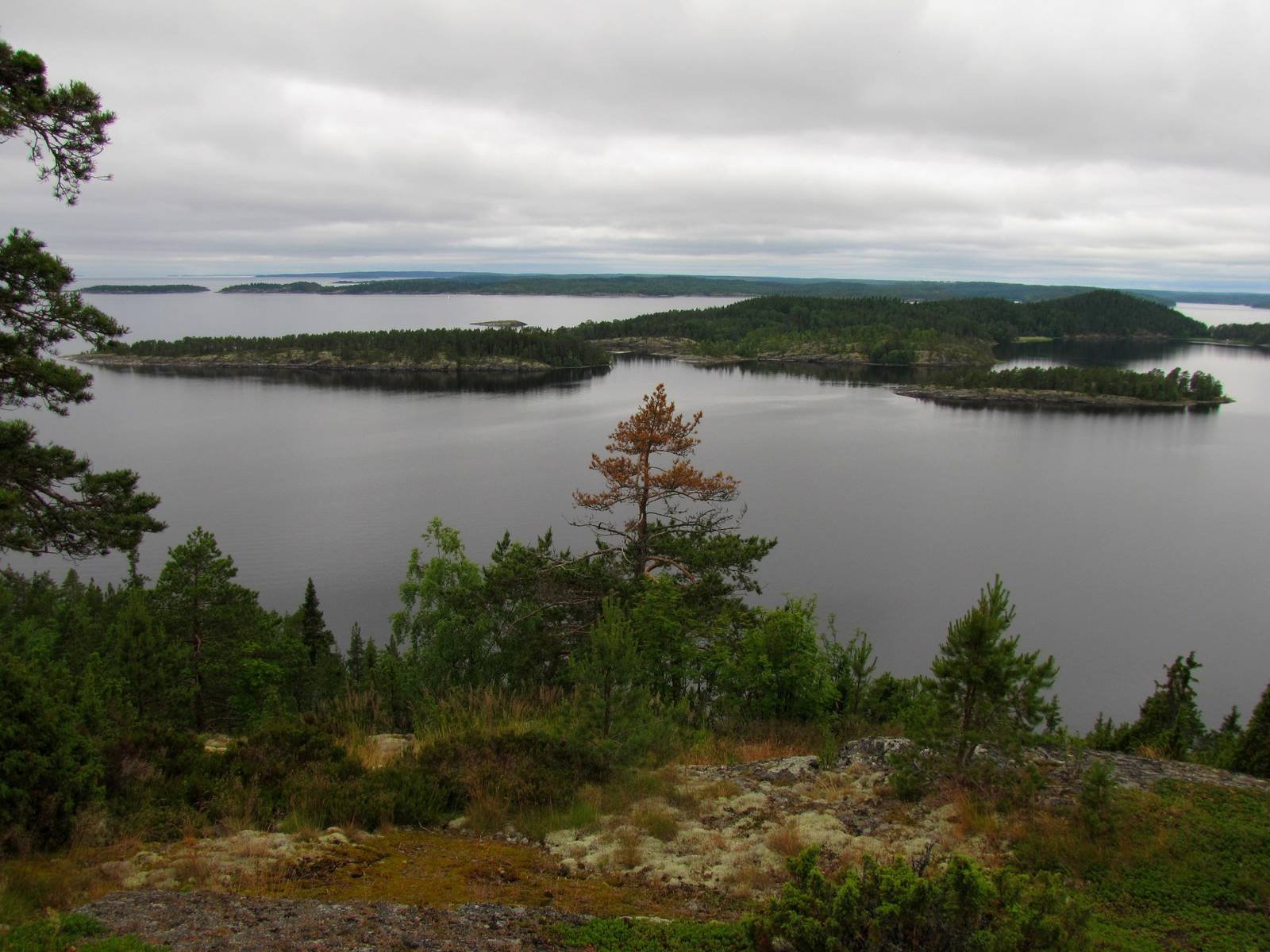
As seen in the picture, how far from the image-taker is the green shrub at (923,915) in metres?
3.43

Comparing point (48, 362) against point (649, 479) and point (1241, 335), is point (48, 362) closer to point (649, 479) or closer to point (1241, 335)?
point (649, 479)

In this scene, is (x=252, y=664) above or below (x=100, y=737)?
below

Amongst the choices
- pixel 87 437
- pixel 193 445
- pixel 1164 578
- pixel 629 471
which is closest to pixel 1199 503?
pixel 1164 578

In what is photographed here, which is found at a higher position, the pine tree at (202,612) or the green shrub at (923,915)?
the green shrub at (923,915)

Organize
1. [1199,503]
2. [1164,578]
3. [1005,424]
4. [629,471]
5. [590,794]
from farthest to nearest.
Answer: [1005,424], [1199,503], [1164,578], [629,471], [590,794]

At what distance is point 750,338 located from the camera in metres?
139

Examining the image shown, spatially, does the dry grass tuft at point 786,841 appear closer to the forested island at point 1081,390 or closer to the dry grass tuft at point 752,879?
the dry grass tuft at point 752,879

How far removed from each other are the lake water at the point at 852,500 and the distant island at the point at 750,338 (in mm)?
27033

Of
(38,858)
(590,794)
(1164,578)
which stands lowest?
(1164,578)

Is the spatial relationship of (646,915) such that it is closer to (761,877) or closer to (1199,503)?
(761,877)

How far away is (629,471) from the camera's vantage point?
1359cm

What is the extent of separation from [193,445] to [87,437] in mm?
8051

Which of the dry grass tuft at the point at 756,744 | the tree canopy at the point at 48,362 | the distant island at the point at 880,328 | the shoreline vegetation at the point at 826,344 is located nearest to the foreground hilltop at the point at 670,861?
the dry grass tuft at the point at 756,744

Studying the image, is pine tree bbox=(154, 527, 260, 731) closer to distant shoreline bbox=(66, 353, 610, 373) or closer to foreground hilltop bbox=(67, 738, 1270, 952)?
foreground hilltop bbox=(67, 738, 1270, 952)
